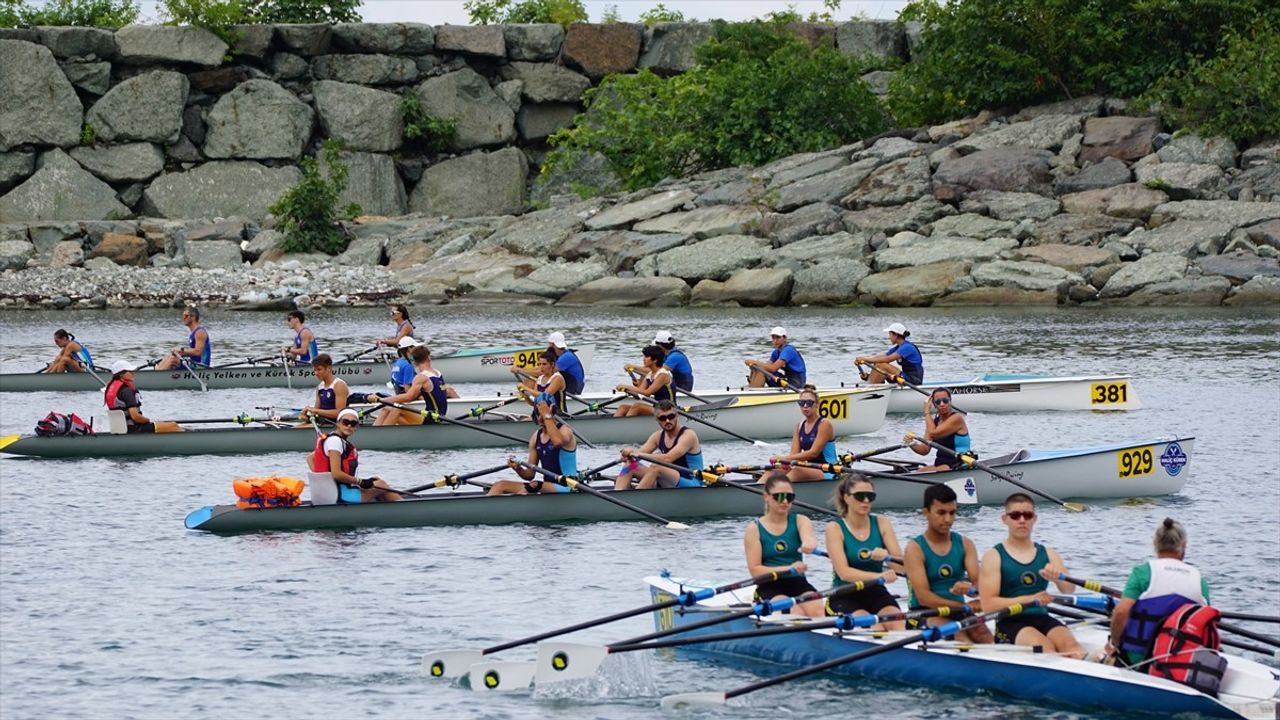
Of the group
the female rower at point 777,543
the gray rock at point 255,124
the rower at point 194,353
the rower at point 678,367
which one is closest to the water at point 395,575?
the female rower at point 777,543

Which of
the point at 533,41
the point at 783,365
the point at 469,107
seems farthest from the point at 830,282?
the point at 469,107

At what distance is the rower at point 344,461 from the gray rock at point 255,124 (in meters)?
54.2

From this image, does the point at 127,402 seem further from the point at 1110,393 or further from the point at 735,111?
the point at 735,111

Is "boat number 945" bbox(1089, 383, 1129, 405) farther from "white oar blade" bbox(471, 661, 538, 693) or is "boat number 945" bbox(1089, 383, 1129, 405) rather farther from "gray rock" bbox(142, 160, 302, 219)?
"gray rock" bbox(142, 160, 302, 219)

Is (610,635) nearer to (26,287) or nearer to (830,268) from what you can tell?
(830,268)

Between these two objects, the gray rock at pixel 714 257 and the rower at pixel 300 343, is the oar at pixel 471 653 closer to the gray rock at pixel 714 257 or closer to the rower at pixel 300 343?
the rower at pixel 300 343

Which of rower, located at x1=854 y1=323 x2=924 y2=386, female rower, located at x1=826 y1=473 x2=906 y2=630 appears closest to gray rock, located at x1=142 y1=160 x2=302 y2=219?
rower, located at x1=854 y1=323 x2=924 y2=386

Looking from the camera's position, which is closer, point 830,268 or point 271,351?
point 271,351

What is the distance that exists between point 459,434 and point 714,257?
2934 centimetres

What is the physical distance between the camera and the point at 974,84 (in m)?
61.9

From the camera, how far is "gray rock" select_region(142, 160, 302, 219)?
72.9 metres

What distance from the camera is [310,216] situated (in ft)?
215

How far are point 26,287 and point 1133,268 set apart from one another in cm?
3777

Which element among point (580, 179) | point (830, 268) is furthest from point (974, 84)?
point (580, 179)
